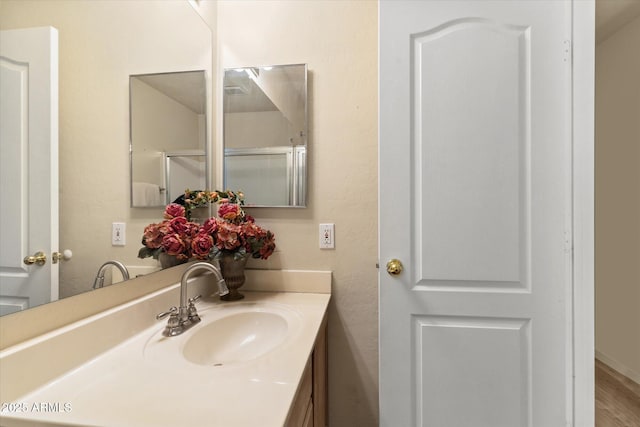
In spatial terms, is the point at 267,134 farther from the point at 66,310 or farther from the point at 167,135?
the point at 66,310

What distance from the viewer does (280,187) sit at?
135 cm

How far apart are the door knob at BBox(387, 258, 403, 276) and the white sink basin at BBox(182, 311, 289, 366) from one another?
0.45 meters

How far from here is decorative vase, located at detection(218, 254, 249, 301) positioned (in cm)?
119

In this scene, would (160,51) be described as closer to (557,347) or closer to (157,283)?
(157,283)

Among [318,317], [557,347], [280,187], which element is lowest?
[557,347]

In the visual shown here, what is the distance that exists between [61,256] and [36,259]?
0.16 ft

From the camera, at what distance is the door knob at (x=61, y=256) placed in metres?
0.66

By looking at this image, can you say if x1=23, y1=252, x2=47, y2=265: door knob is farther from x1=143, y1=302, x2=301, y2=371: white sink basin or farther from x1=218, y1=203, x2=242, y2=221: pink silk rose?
x1=218, y1=203, x2=242, y2=221: pink silk rose

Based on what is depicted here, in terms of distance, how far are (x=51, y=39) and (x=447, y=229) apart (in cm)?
128

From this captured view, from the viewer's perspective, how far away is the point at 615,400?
1770 millimetres

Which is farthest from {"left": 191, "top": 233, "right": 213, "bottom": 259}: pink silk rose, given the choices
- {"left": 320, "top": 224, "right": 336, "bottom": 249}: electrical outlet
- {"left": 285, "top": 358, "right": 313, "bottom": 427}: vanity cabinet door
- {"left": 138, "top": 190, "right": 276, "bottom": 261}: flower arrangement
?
{"left": 285, "top": 358, "right": 313, "bottom": 427}: vanity cabinet door

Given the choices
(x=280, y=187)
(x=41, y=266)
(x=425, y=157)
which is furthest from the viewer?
(x=280, y=187)

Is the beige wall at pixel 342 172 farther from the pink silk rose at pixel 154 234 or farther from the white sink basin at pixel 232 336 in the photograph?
the pink silk rose at pixel 154 234

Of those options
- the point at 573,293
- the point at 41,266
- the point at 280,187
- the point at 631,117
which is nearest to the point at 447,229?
the point at 573,293
